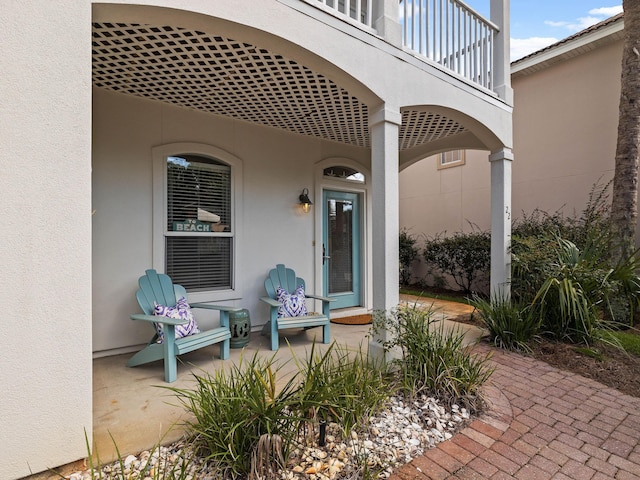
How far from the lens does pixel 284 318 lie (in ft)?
12.7

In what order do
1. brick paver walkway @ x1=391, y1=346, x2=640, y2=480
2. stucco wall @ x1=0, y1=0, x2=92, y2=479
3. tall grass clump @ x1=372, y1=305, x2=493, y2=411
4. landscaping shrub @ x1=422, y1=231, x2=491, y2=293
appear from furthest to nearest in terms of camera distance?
landscaping shrub @ x1=422, y1=231, x2=491, y2=293 → tall grass clump @ x1=372, y1=305, x2=493, y2=411 → brick paver walkway @ x1=391, y1=346, x2=640, y2=480 → stucco wall @ x1=0, y1=0, x2=92, y2=479

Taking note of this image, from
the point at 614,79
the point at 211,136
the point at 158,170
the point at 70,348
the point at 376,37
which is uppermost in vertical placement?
the point at 614,79

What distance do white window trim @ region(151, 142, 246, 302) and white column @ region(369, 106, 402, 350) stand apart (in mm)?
1953

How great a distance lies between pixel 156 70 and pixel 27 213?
6.39 feet

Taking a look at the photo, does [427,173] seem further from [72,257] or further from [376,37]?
[72,257]

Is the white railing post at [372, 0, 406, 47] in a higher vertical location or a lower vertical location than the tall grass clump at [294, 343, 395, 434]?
higher

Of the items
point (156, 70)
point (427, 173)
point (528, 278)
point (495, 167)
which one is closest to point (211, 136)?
point (156, 70)

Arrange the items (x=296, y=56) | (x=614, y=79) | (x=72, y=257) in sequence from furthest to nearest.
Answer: (x=614, y=79)
(x=296, y=56)
(x=72, y=257)

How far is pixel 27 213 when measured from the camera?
170cm

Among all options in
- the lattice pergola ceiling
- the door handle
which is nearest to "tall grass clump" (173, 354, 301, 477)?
the lattice pergola ceiling

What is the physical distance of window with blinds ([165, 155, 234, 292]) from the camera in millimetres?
3920

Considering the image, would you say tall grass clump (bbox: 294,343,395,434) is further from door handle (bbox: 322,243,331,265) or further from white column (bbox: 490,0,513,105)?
white column (bbox: 490,0,513,105)

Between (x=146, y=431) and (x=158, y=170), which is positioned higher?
(x=158, y=170)

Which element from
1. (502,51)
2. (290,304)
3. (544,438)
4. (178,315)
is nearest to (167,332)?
(178,315)
